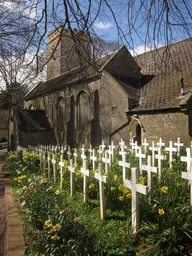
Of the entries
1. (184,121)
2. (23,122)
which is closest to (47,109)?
(23,122)

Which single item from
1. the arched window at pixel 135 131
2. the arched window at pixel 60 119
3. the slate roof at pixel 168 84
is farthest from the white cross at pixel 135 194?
the arched window at pixel 60 119

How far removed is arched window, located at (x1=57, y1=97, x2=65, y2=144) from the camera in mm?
30828

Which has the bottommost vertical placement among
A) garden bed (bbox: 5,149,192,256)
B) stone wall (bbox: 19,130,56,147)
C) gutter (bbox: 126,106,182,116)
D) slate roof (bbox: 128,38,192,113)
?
garden bed (bbox: 5,149,192,256)

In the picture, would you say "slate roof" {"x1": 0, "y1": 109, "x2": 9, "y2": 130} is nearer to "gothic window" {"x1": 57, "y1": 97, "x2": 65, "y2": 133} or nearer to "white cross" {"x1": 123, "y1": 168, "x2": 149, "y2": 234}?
"gothic window" {"x1": 57, "y1": 97, "x2": 65, "y2": 133}

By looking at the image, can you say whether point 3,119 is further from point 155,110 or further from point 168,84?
point 155,110

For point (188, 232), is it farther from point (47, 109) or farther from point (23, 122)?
point (47, 109)

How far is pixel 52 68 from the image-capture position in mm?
37688

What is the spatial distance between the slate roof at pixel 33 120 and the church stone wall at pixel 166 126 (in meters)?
14.3

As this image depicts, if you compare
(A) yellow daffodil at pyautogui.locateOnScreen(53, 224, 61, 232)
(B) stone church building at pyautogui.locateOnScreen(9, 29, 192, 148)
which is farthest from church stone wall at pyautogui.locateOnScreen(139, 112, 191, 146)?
(A) yellow daffodil at pyautogui.locateOnScreen(53, 224, 61, 232)

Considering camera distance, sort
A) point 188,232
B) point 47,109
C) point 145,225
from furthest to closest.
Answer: point 47,109 → point 145,225 → point 188,232

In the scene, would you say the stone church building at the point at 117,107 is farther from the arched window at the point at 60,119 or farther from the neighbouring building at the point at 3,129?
the neighbouring building at the point at 3,129

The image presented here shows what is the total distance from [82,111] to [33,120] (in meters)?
7.15

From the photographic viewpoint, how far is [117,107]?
21.3 m

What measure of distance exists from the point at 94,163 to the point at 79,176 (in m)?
1.85
